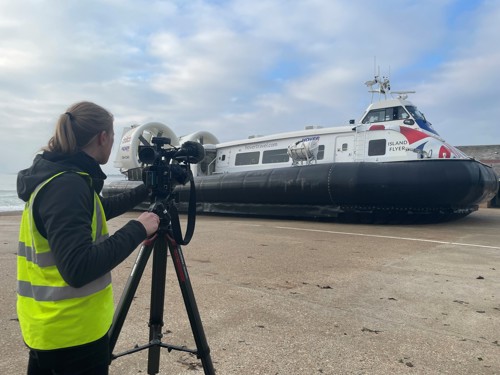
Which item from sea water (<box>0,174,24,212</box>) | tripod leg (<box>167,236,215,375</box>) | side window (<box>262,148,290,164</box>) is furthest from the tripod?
side window (<box>262,148,290,164</box>)

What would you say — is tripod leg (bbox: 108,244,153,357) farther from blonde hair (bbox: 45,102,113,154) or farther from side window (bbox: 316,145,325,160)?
side window (bbox: 316,145,325,160)

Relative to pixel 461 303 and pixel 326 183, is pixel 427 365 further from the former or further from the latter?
pixel 326 183

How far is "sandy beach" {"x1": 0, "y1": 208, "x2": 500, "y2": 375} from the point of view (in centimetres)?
208

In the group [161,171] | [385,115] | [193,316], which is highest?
[385,115]

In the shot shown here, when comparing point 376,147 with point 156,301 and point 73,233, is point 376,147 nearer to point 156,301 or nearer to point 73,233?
point 156,301

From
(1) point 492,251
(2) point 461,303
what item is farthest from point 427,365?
(1) point 492,251

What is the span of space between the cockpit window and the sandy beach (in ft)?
17.6

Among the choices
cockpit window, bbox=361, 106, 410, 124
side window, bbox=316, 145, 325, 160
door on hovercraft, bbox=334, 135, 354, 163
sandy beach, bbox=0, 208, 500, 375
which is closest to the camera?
sandy beach, bbox=0, 208, 500, 375

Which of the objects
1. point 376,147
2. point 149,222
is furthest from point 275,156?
point 149,222

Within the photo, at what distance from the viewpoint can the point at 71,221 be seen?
43.5 inches

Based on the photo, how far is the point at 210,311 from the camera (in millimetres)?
2830

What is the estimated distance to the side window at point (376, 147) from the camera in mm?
9773

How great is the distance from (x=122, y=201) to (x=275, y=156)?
34.8ft

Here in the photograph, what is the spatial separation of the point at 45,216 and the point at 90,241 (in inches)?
5.3
